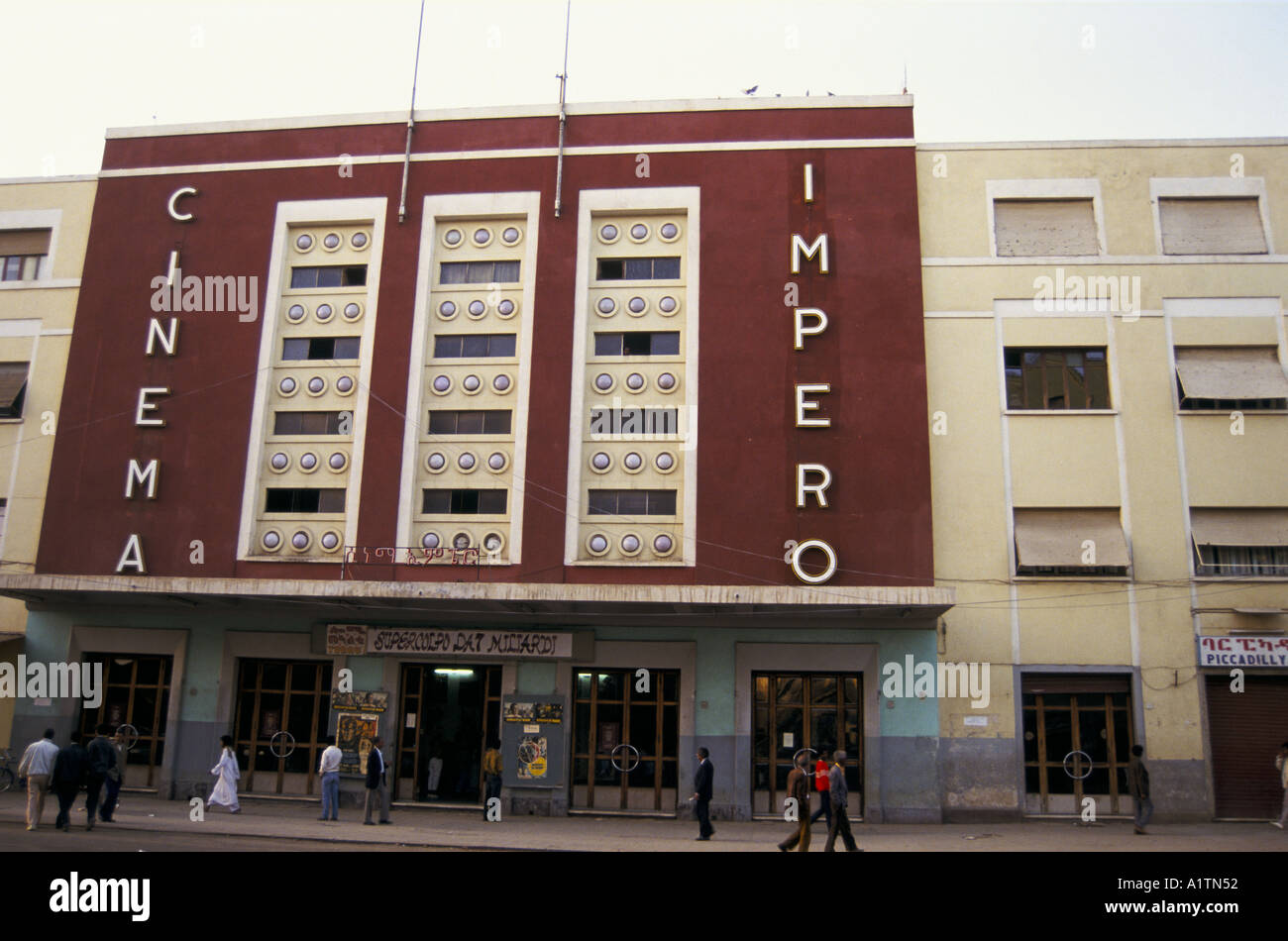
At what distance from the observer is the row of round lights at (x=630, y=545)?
24266 mm

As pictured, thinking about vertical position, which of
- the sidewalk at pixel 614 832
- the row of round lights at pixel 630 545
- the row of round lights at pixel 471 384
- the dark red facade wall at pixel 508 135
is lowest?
the sidewalk at pixel 614 832

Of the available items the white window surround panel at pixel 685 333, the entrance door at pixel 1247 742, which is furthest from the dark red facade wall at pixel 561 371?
the entrance door at pixel 1247 742

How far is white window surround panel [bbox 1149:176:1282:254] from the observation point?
24.9m

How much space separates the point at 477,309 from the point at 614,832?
1369 cm

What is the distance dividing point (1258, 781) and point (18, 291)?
3493cm

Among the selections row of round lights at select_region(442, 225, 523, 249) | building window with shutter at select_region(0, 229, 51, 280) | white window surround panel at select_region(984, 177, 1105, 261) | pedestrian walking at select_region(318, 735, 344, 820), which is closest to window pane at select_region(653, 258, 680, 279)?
row of round lights at select_region(442, 225, 523, 249)

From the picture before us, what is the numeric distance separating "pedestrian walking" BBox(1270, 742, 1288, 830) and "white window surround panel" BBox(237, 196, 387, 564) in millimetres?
21703

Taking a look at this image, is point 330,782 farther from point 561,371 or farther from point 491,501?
point 561,371

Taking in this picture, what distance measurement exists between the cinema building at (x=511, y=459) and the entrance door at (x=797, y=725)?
0.08 metres

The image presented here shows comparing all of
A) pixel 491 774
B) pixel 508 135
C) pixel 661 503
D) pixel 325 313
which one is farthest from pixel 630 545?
pixel 508 135

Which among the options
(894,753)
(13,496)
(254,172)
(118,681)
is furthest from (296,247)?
(894,753)

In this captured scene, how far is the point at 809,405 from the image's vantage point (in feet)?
79.2

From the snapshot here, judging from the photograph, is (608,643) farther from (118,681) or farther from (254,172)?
(254,172)

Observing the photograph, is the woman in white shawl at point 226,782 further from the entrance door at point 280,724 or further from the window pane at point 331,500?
the window pane at point 331,500
